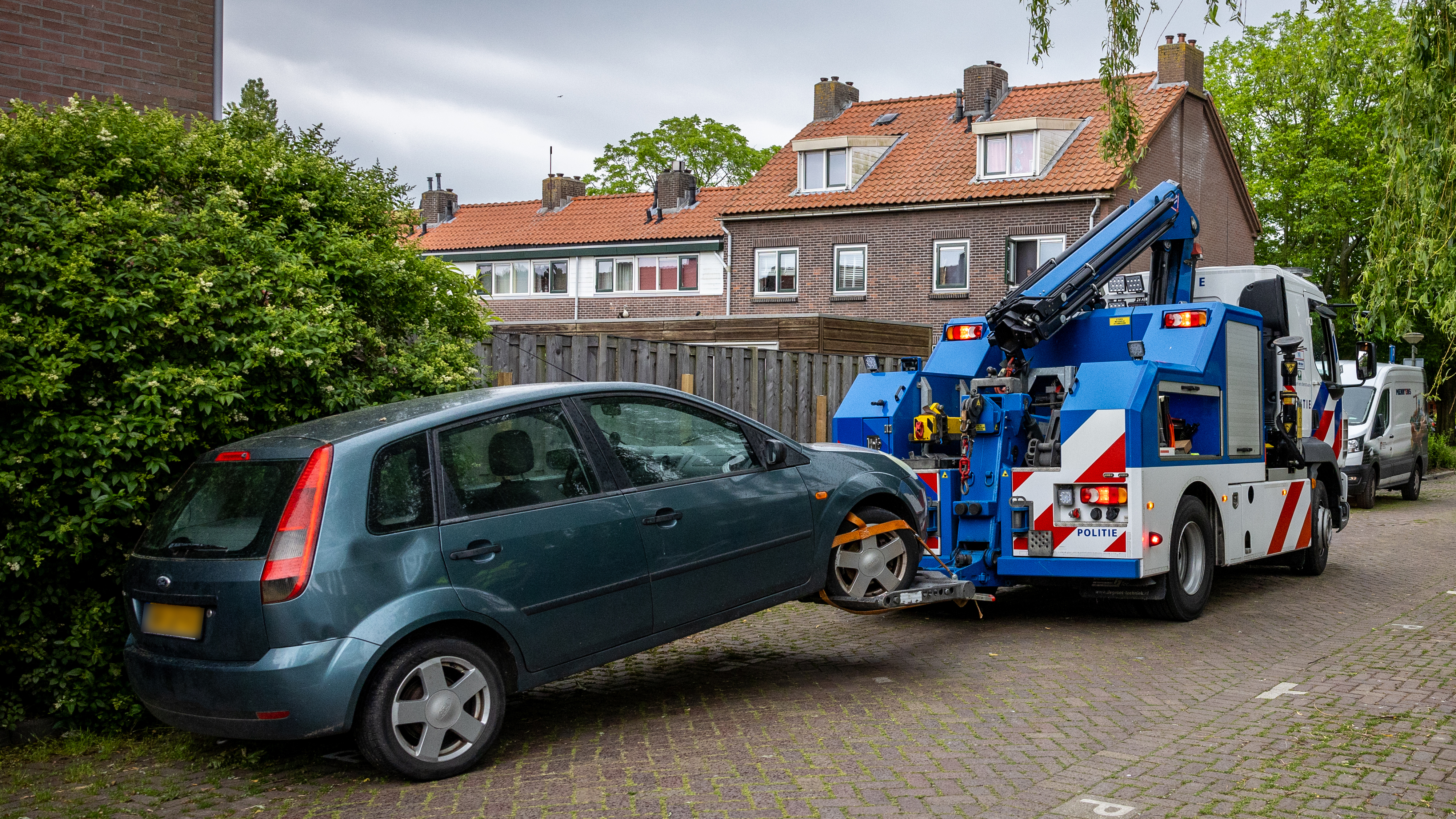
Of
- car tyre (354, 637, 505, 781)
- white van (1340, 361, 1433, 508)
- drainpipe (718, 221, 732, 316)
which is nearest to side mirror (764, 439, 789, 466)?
car tyre (354, 637, 505, 781)

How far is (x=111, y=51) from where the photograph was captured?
956 cm

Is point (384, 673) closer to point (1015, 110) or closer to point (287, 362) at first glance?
point (287, 362)

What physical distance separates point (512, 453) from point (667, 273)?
111 feet

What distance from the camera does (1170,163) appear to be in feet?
106

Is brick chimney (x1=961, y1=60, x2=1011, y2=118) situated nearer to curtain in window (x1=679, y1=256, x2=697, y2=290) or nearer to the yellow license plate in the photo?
curtain in window (x1=679, y1=256, x2=697, y2=290)

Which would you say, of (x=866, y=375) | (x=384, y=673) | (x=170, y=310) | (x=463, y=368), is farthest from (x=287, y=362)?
(x=866, y=375)

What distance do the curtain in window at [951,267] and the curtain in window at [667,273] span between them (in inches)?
387

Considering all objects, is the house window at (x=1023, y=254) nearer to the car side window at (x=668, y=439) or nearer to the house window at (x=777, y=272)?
the house window at (x=777, y=272)

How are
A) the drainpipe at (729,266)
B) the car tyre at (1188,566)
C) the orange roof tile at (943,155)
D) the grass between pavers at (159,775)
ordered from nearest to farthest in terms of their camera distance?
1. the grass between pavers at (159,775)
2. the car tyre at (1188,566)
3. the orange roof tile at (943,155)
4. the drainpipe at (729,266)

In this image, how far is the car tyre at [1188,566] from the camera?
843 centimetres

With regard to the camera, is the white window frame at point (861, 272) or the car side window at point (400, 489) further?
the white window frame at point (861, 272)

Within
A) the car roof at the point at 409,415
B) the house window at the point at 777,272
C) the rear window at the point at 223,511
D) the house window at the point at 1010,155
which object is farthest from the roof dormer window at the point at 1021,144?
the rear window at the point at 223,511

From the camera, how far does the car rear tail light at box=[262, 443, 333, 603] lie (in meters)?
4.75

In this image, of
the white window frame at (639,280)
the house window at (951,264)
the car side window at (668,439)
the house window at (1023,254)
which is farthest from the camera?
the white window frame at (639,280)
